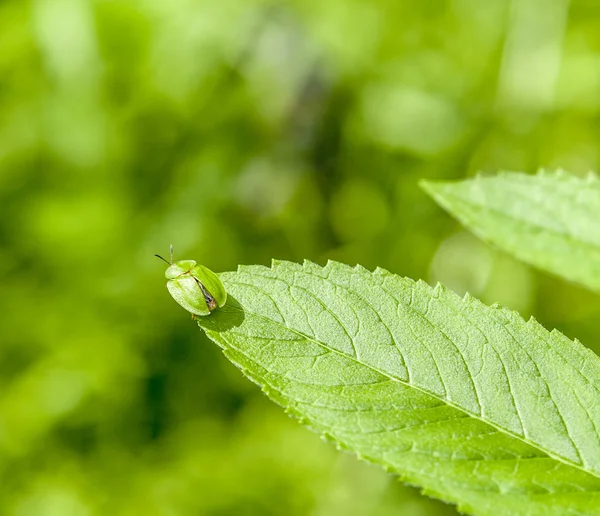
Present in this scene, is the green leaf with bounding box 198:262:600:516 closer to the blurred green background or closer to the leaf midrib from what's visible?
the leaf midrib

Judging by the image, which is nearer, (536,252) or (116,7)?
(536,252)

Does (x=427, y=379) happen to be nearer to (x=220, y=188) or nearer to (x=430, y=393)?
(x=430, y=393)

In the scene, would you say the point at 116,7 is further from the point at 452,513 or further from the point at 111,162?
the point at 452,513

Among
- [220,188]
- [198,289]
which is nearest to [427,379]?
[198,289]

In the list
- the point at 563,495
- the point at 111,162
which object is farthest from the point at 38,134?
the point at 563,495

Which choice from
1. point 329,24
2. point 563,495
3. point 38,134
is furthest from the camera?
point 329,24
